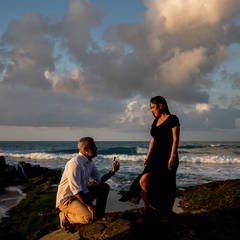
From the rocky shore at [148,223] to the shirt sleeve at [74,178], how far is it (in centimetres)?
71

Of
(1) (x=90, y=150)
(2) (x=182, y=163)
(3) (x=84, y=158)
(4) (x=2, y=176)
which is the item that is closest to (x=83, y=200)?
(3) (x=84, y=158)

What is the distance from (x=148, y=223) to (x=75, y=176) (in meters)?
1.42

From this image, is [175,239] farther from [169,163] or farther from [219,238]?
[169,163]

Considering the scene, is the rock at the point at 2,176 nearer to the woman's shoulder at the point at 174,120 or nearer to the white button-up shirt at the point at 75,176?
the white button-up shirt at the point at 75,176

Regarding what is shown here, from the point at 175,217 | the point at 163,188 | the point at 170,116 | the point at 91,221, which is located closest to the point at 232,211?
the point at 175,217

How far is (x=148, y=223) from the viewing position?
3773 mm

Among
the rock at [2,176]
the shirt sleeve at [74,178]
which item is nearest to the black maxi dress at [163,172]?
the shirt sleeve at [74,178]

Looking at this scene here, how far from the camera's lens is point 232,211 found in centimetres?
483

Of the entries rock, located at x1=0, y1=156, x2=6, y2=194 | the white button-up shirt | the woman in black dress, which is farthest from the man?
rock, located at x1=0, y1=156, x2=6, y2=194

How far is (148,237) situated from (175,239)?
1.26 feet

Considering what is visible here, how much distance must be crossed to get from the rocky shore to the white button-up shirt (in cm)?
59

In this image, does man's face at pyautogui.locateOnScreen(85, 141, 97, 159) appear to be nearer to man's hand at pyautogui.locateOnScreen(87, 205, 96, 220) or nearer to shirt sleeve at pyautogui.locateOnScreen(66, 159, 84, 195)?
shirt sleeve at pyautogui.locateOnScreen(66, 159, 84, 195)

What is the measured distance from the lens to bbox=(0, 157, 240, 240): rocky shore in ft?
11.5

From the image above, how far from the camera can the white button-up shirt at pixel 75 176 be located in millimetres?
3676
